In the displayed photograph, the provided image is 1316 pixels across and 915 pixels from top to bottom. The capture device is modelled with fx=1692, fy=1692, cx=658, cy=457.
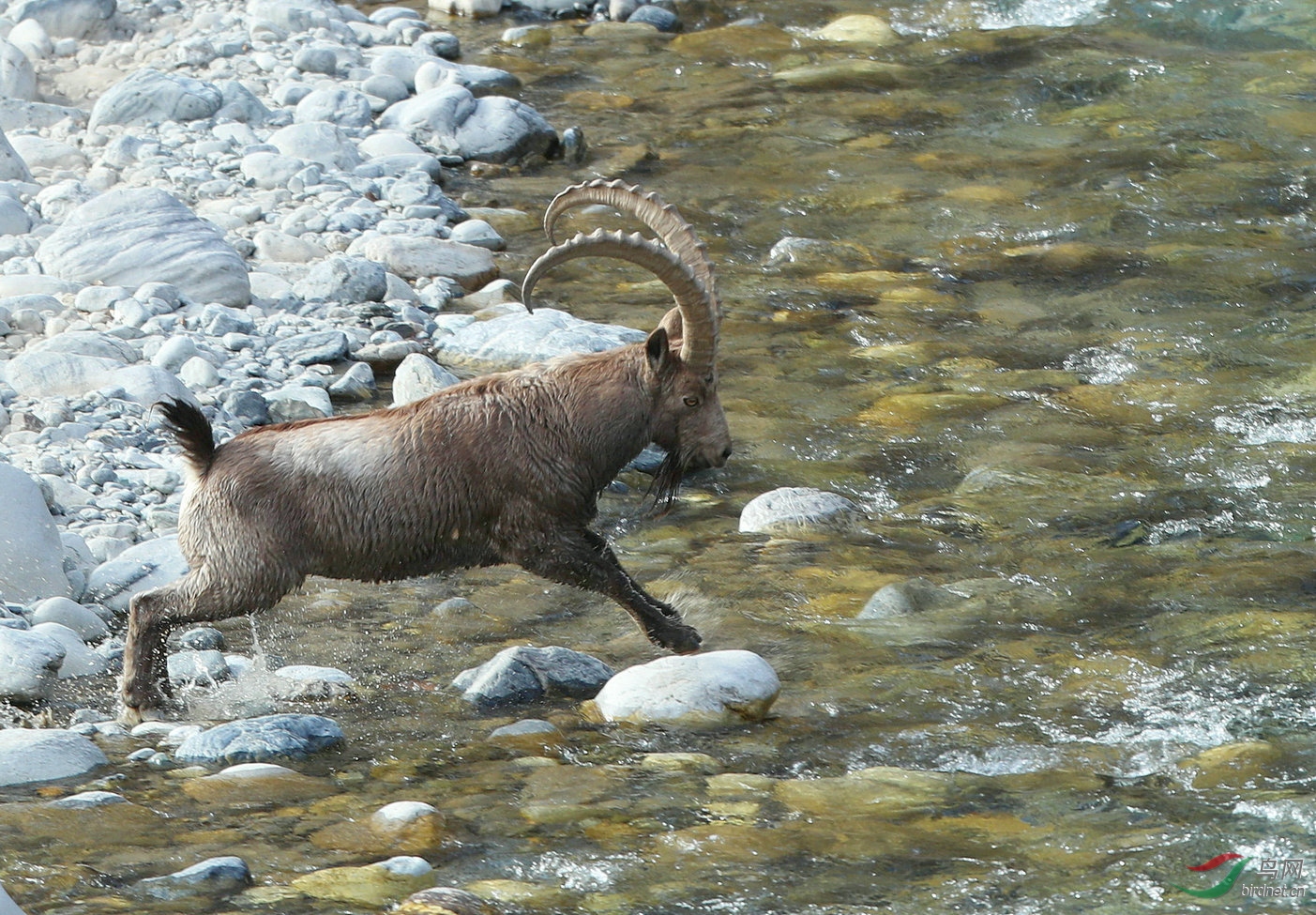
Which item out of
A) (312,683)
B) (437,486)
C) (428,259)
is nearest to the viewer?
(312,683)

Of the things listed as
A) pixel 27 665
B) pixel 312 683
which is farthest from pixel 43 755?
pixel 312 683

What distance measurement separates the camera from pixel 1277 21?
16.5 m

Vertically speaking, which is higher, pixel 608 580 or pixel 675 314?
pixel 675 314

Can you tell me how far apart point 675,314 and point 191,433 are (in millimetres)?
2025

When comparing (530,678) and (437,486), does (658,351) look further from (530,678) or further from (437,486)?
(530,678)

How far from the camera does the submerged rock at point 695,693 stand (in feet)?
20.0

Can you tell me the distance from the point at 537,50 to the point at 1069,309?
7.92 m

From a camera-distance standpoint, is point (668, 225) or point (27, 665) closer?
point (27, 665)

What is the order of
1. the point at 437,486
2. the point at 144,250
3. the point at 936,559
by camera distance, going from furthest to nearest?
the point at 144,250 → the point at 936,559 → the point at 437,486

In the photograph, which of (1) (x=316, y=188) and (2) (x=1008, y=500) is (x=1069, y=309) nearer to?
(2) (x=1008, y=500)

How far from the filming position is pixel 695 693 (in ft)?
20.0

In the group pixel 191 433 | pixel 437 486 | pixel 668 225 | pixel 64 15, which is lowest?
pixel 437 486

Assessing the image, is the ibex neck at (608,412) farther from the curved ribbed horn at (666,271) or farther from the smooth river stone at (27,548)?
the smooth river stone at (27,548)

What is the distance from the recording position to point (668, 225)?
686 cm
